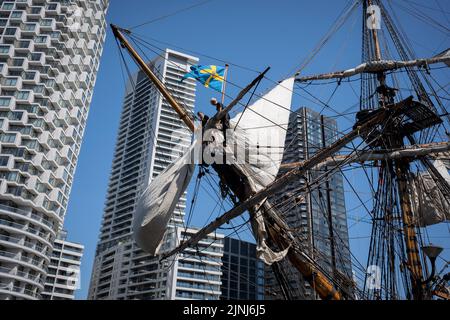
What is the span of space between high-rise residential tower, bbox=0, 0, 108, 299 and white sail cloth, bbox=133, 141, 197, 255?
93.6 feet

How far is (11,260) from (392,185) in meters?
32.7

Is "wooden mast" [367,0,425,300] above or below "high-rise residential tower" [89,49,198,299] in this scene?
below

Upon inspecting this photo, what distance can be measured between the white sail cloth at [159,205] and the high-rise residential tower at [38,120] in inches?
1123

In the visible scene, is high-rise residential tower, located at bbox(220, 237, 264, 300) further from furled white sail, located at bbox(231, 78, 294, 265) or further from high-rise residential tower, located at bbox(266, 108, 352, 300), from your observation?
furled white sail, located at bbox(231, 78, 294, 265)

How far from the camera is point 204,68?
45.8 ft

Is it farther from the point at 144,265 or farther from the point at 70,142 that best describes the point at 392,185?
the point at 144,265

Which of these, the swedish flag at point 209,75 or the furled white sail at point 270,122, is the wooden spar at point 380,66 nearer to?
the furled white sail at point 270,122

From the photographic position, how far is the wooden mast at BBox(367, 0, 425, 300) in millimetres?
13030

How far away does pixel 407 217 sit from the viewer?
15.2 meters

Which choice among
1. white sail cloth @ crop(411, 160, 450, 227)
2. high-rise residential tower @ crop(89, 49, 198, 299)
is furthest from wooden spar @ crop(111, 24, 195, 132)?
high-rise residential tower @ crop(89, 49, 198, 299)

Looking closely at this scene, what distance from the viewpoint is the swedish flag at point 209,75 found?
545 inches

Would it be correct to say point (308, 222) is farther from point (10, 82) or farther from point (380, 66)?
point (10, 82)

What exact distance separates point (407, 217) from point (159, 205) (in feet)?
33.0
